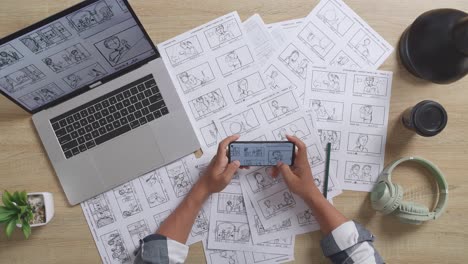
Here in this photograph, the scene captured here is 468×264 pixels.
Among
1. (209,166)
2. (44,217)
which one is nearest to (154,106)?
(209,166)

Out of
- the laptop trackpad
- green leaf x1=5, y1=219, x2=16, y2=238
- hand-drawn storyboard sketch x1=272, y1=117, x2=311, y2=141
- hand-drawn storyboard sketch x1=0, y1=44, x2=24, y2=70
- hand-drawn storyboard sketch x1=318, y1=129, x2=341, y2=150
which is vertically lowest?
hand-drawn storyboard sketch x1=318, y1=129, x2=341, y2=150

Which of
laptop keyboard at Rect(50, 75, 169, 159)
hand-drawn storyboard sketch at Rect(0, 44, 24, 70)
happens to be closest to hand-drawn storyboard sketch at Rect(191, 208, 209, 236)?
laptop keyboard at Rect(50, 75, 169, 159)

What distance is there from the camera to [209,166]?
0.77 meters

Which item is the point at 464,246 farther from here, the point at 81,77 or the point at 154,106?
the point at 81,77

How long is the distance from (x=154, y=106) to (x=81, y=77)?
0.15 m

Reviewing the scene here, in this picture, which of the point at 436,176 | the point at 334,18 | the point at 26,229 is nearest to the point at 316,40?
the point at 334,18

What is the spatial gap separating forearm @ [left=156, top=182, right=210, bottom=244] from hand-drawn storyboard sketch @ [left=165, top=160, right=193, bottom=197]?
0.02m

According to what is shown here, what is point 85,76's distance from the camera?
72 centimetres

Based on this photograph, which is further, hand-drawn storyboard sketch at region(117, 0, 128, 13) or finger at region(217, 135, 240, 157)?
finger at region(217, 135, 240, 157)

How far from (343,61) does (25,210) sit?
0.71 metres

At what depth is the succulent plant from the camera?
70 centimetres

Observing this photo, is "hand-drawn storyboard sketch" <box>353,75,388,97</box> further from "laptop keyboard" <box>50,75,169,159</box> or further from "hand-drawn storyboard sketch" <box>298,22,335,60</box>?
"laptop keyboard" <box>50,75,169,159</box>

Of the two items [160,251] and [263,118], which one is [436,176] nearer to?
[263,118]

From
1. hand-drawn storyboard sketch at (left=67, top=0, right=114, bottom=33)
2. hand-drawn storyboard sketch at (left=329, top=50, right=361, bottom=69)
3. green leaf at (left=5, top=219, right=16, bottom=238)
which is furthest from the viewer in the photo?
hand-drawn storyboard sketch at (left=329, top=50, right=361, bottom=69)
